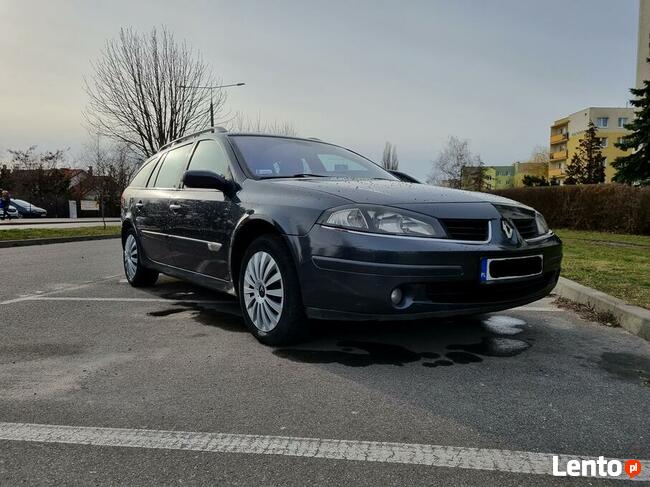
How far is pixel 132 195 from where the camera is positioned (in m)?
6.40

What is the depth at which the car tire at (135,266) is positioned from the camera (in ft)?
20.6

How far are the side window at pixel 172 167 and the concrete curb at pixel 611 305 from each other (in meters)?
4.17

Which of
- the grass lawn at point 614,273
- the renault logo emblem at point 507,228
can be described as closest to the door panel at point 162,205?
the renault logo emblem at point 507,228

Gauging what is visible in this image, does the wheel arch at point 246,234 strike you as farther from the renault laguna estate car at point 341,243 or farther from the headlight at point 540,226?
the headlight at point 540,226

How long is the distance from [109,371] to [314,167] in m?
2.40

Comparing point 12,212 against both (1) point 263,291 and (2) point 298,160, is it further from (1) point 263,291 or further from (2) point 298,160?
(1) point 263,291

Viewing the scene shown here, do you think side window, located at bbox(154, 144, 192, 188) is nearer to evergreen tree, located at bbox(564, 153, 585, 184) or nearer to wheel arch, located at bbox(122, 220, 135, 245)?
wheel arch, located at bbox(122, 220, 135, 245)

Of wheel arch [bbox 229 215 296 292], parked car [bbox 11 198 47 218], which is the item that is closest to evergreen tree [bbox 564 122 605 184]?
parked car [bbox 11 198 47 218]

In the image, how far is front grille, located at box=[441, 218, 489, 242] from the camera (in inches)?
132

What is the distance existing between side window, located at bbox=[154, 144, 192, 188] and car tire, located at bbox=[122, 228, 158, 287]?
0.88 m

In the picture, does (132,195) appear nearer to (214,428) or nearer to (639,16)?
(214,428)

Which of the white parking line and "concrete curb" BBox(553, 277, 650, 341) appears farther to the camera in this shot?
the white parking line

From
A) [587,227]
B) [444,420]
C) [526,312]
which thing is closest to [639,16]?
[587,227]

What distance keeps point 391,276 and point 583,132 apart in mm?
81095
